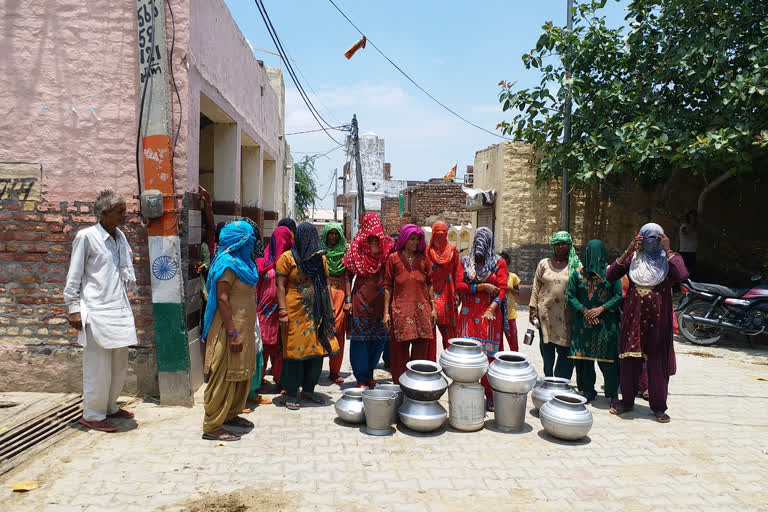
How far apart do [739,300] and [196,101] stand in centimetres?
766

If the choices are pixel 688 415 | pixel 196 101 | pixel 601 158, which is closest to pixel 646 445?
pixel 688 415

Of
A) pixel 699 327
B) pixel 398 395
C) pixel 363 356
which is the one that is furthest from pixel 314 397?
pixel 699 327

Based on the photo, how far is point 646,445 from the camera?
13.4 ft

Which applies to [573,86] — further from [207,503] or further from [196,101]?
[207,503]

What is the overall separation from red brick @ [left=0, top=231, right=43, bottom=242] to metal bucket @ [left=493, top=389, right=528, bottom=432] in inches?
159

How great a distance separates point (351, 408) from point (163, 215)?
2229 mm

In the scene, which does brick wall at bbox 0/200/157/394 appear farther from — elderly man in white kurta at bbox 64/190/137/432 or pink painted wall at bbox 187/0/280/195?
pink painted wall at bbox 187/0/280/195

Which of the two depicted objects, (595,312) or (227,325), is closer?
(227,325)

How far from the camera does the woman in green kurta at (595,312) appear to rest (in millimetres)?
4750

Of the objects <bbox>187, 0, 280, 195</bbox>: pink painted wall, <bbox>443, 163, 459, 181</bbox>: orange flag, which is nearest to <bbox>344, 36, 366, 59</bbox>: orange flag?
<bbox>187, 0, 280, 195</bbox>: pink painted wall

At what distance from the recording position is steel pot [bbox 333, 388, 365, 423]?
14.1 feet

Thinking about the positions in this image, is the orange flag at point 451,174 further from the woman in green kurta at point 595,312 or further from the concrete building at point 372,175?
the woman in green kurta at point 595,312

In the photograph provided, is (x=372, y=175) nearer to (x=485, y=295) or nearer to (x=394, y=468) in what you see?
(x=485, y=295)

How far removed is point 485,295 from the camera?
15.8 ft
